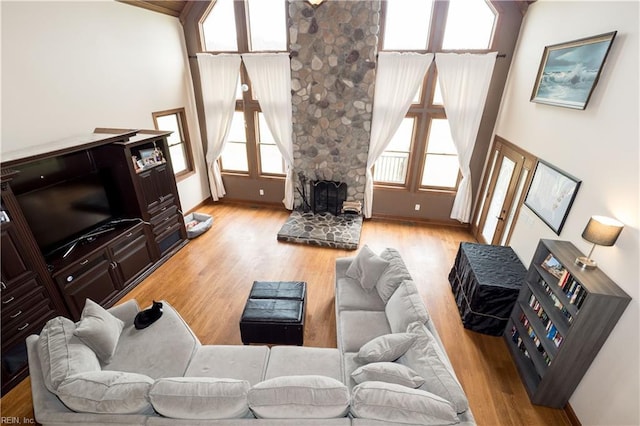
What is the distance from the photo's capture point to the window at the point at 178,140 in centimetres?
534

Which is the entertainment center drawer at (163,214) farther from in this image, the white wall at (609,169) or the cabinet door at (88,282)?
the white wall at (609,169)

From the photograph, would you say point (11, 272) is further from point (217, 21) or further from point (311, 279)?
point (217, 21)


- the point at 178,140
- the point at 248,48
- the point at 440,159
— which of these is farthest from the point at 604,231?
the point at 178,140

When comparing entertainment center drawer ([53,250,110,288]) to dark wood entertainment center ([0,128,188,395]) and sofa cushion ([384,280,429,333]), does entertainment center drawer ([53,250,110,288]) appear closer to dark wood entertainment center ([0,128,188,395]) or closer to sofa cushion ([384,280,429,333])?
dark wood entertainment center ([0,128,188,395])

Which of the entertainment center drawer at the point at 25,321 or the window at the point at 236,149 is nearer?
the entertainment center drawer at the point at 25,321

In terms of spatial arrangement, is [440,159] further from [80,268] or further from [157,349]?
[80,268]

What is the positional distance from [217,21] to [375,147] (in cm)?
368

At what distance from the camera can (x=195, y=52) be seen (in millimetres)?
5477

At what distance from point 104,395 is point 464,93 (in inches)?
223

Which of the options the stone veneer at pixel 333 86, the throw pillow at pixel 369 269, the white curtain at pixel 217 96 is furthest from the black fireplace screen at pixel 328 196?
the throw pillow at pixel 369 269

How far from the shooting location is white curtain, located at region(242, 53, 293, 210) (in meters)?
5.15

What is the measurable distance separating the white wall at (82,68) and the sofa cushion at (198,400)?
9.95ft

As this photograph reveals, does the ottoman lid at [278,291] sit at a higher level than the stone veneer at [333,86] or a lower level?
lower

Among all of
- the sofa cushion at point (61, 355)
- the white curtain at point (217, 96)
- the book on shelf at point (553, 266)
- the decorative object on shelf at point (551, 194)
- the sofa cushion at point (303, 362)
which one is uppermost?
the white curtain at point (217, 96)
